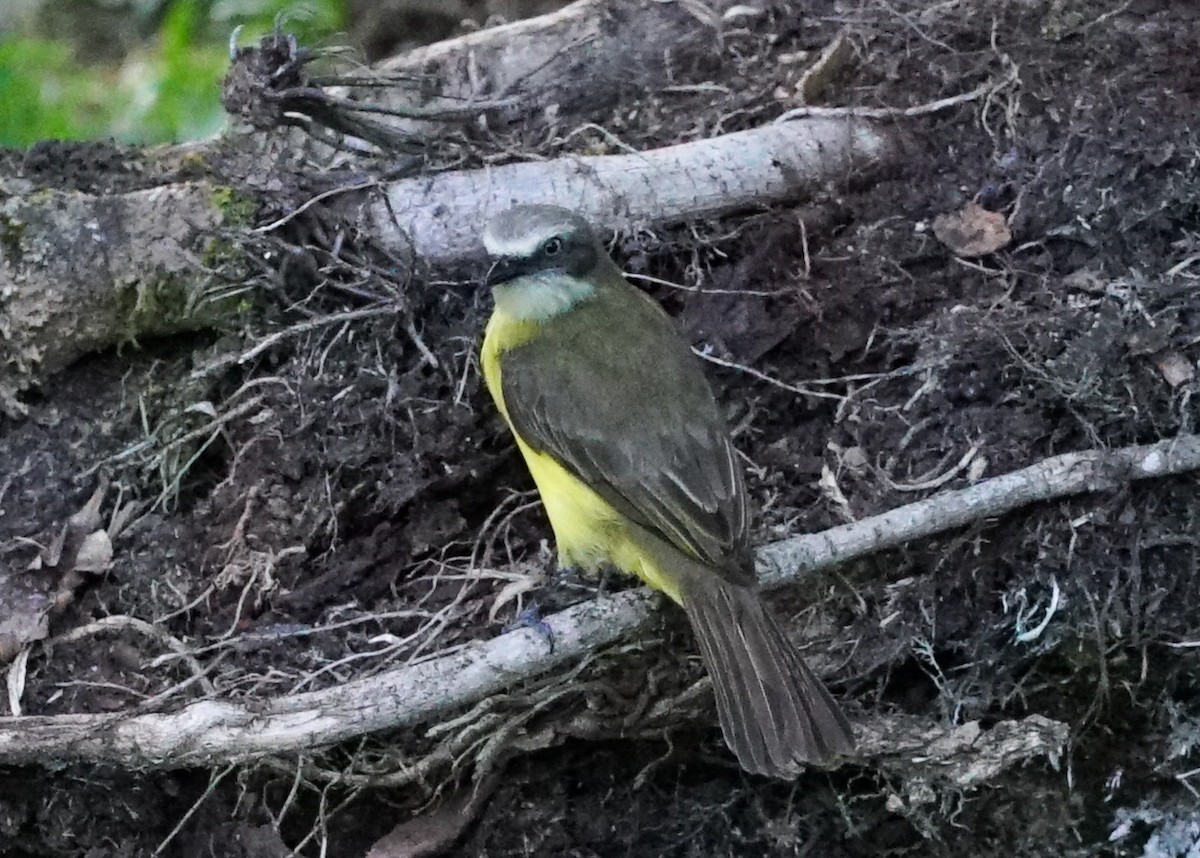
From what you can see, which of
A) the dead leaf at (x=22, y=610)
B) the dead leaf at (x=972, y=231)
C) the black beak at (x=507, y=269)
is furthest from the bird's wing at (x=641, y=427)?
the dead leaf at (x=22, y=610)

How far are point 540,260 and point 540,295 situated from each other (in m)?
0.14

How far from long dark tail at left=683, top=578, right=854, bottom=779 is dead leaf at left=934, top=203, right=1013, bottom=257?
1748 millimetres

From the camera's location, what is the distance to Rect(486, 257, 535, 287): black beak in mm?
4257

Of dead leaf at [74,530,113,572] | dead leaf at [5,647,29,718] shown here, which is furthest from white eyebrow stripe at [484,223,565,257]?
dead leaf at [5,647,29,718]

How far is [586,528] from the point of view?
4012mm

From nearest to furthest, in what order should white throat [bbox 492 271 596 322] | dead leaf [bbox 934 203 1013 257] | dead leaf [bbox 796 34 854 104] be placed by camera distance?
white throat [bbox 492 271 596 322], dead leaf [bbox 934 203 1013 257], dead leaf [bbox 796 34 854 104]

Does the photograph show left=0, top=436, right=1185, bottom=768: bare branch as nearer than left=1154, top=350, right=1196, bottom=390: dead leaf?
Yes

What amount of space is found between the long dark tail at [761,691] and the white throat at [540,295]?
1.21 metres

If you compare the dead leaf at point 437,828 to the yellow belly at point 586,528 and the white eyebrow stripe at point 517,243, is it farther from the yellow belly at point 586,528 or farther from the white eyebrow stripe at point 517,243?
the white eyebrow stripe at point 517,243

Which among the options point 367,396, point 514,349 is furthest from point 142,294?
point 514,349

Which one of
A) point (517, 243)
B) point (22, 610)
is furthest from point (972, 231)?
point (22, 610)

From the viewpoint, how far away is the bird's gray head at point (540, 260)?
4.30 metres

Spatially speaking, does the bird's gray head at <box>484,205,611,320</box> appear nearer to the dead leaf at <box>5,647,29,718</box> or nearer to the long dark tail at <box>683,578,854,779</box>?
the long dark tail at <box>683,578,854,779</box>

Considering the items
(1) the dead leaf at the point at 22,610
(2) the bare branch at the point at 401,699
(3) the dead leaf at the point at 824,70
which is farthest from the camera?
(3) the dead leaf at the point at 824,70
